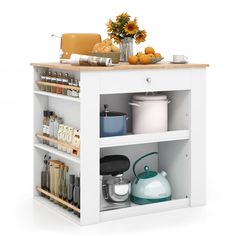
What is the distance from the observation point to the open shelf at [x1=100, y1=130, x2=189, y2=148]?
545 cm

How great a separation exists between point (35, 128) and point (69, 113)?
0.48 m

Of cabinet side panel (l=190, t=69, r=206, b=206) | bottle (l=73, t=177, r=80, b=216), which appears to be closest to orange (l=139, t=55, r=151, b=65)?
cabinet side panel (l=190, t=69, r=206, b=206)

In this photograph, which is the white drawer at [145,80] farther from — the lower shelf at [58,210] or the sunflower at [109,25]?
the lower shelf at [58,210]

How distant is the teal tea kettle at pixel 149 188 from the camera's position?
5.79 m

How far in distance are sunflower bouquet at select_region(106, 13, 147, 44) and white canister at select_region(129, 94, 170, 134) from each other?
0.61 meters

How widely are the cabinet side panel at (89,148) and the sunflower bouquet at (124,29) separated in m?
0.95

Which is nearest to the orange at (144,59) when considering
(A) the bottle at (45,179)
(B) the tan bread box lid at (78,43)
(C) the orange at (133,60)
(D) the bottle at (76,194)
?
(C) the orange at (133,60)

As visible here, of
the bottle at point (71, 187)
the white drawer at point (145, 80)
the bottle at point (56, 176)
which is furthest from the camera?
the bottle at point (56, 176)

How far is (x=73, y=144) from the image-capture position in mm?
5555

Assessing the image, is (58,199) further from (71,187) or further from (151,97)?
(151,97)

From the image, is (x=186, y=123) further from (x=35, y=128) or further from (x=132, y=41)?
(x=35, y=128)

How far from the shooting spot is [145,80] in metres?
5.54

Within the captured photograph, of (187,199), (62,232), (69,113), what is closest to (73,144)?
(69,113)

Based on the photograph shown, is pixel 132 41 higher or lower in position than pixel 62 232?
higher
